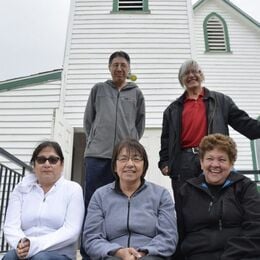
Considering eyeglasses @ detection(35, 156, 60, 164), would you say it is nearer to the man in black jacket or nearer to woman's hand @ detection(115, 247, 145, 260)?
woman's hand @ detection(115, 247, 145, 260)

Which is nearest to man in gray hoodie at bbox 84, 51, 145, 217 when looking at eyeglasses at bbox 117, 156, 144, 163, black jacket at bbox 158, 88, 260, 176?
black jacket at bbox 158, 88, 260, 176

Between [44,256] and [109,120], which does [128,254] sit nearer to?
[44,256]

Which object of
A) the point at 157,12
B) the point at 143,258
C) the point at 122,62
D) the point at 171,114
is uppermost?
the point at 157,12

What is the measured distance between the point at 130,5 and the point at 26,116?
334 centimetres

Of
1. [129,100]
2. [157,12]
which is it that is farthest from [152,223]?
[157,12]

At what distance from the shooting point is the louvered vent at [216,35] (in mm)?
9867

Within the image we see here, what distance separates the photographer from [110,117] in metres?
3.23

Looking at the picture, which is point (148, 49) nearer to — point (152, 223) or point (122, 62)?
point (122, 62)

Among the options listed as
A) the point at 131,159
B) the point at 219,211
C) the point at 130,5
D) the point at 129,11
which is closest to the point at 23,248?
the point at 131,159

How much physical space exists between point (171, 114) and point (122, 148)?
0.79 metres

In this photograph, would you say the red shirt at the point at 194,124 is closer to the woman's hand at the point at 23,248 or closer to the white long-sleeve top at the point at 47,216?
the white long-sleeve top at the point at 47,216

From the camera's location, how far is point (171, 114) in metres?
2.99

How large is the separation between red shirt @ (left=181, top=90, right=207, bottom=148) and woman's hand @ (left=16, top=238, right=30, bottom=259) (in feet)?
4.53

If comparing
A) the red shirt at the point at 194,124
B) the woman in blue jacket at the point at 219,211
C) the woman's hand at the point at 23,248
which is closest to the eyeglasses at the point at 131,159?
the woman in blue jacket at the point at 219,211
